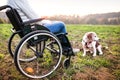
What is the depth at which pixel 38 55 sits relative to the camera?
3645 millimetres

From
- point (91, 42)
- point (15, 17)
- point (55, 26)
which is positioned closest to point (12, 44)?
point (91, 42)

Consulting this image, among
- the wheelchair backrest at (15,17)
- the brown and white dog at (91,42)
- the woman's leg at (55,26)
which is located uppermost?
the wheelchair backrest at (15,17)

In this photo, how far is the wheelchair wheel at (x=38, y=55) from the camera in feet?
10.7

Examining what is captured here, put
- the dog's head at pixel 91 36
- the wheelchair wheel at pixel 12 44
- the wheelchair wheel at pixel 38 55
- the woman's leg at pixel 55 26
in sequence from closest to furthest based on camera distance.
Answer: the wheelchair wheel at pixel 38 55
the woman's leg at pixel 55 26
the wheelchair wheel at pixel 12 44
the dog's head at pixel 91 36

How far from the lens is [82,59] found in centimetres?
530

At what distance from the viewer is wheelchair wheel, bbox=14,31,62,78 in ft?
10.7

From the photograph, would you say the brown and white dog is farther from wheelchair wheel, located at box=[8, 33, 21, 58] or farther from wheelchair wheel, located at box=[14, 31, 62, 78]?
wheelchair wheel, located at box=[8, 33, 21, 58]

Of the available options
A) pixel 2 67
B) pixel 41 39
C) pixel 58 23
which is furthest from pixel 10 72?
pixel 58 23

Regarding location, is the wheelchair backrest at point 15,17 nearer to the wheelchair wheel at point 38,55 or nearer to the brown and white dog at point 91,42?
the wheelchair wheel at point 38,55

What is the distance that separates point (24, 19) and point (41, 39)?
1.51ft

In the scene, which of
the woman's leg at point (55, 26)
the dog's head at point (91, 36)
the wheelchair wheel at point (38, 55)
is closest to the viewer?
the wheelchair wheel at point (38, 55)

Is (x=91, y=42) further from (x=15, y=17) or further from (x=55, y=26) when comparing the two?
(x=15, y=17)

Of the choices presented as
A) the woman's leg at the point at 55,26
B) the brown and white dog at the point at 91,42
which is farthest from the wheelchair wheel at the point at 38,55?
the brown and white dog at the point at 91,42

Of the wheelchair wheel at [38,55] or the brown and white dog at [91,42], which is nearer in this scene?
the wheelchair wheel at [38,55]
